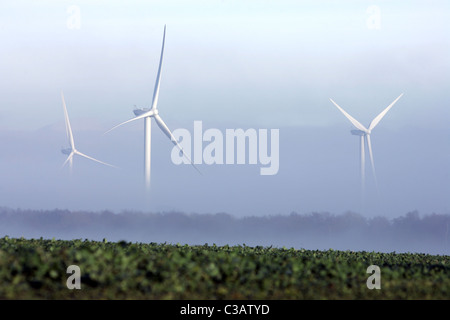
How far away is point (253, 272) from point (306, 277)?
2069 millimetres

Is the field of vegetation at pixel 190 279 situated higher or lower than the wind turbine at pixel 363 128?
lower

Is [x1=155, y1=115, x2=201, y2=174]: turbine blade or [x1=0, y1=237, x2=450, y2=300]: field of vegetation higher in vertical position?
[x1=155, y1=115, x2=201, y2=174]: turbine blade

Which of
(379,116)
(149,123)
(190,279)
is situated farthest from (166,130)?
(190,279)

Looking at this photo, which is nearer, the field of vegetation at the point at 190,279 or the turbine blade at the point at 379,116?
the field of vegetation at the point at 190,279

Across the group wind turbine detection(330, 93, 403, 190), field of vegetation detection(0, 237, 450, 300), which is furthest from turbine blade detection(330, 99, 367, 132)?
field of vegetation detection(0, 237, 450, 300)

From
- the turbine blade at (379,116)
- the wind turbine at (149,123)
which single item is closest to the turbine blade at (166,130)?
the wind turbine at (149,123)

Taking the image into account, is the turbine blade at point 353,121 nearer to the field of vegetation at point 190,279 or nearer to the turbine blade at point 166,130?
the turbine blade at point 166,130

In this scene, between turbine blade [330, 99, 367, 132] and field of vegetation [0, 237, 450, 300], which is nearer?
field of vegetation [0, 237, 450, 300]

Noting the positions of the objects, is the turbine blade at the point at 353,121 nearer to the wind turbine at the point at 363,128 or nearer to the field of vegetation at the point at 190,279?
the wind turbine at the point at 363,128

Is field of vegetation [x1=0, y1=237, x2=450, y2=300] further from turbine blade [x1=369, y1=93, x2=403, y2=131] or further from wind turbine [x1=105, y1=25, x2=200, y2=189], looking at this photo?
turbine blade [x1=369, y1=93, x2=403, y2=131]

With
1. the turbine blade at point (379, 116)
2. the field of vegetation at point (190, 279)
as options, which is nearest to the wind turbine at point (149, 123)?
the turbine blade at point (379, 116)

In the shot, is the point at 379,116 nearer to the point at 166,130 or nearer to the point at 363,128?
the point at 363,128
